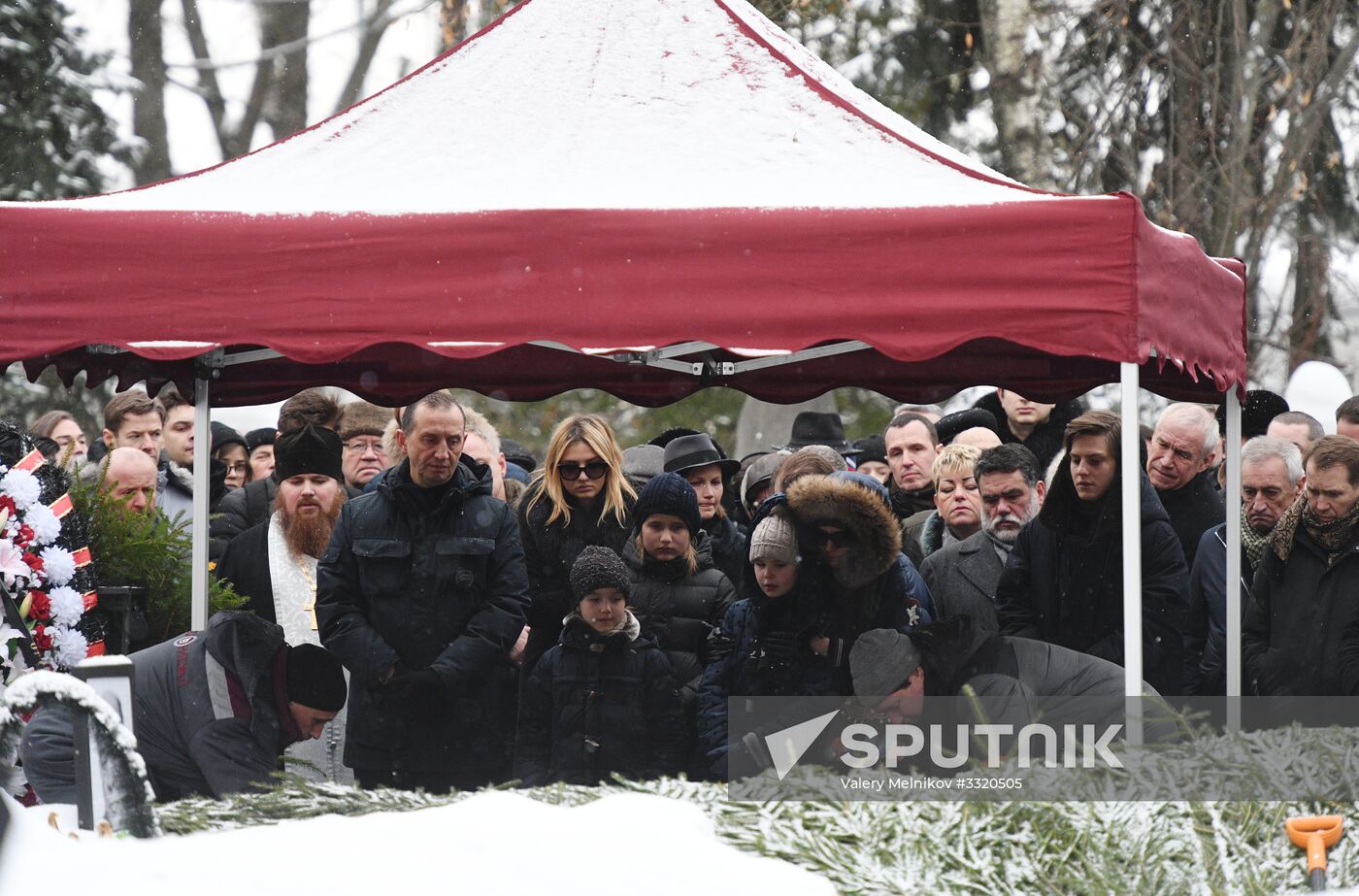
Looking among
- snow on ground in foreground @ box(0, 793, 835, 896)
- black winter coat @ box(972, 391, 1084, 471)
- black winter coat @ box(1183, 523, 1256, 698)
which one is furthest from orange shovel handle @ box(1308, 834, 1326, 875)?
black winter coat @ box(972, 391, 1084, 471)

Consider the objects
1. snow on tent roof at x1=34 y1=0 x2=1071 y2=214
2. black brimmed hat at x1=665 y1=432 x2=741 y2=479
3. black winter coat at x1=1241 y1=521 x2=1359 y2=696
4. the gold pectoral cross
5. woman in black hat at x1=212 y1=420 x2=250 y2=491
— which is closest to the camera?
snow on tent roof at x1=34 y1=0 x2=1071 y2=214

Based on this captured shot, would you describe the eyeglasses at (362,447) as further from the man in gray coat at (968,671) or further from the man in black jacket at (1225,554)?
the man in black jacket at (1225,554)

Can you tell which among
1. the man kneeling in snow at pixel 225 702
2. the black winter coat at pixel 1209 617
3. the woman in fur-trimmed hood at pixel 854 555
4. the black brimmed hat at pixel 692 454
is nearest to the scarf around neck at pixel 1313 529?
the black winter coat at pixel 1209 617

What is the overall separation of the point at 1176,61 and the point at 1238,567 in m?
7.47

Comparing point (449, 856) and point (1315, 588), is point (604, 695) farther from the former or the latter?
point (449, 856)

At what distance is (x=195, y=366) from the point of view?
18.7 ft

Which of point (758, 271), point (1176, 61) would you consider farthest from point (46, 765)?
point (1176, 61)

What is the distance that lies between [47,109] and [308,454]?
916 centimetres

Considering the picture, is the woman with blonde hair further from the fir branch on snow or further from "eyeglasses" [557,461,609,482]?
the fir branch on snow

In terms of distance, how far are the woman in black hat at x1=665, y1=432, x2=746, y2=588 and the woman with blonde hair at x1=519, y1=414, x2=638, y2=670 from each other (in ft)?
1.37

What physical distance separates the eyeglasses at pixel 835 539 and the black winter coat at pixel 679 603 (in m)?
0.61

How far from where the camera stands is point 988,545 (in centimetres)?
552

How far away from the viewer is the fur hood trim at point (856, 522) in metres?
4.85

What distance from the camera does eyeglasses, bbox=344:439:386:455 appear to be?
676 cm
